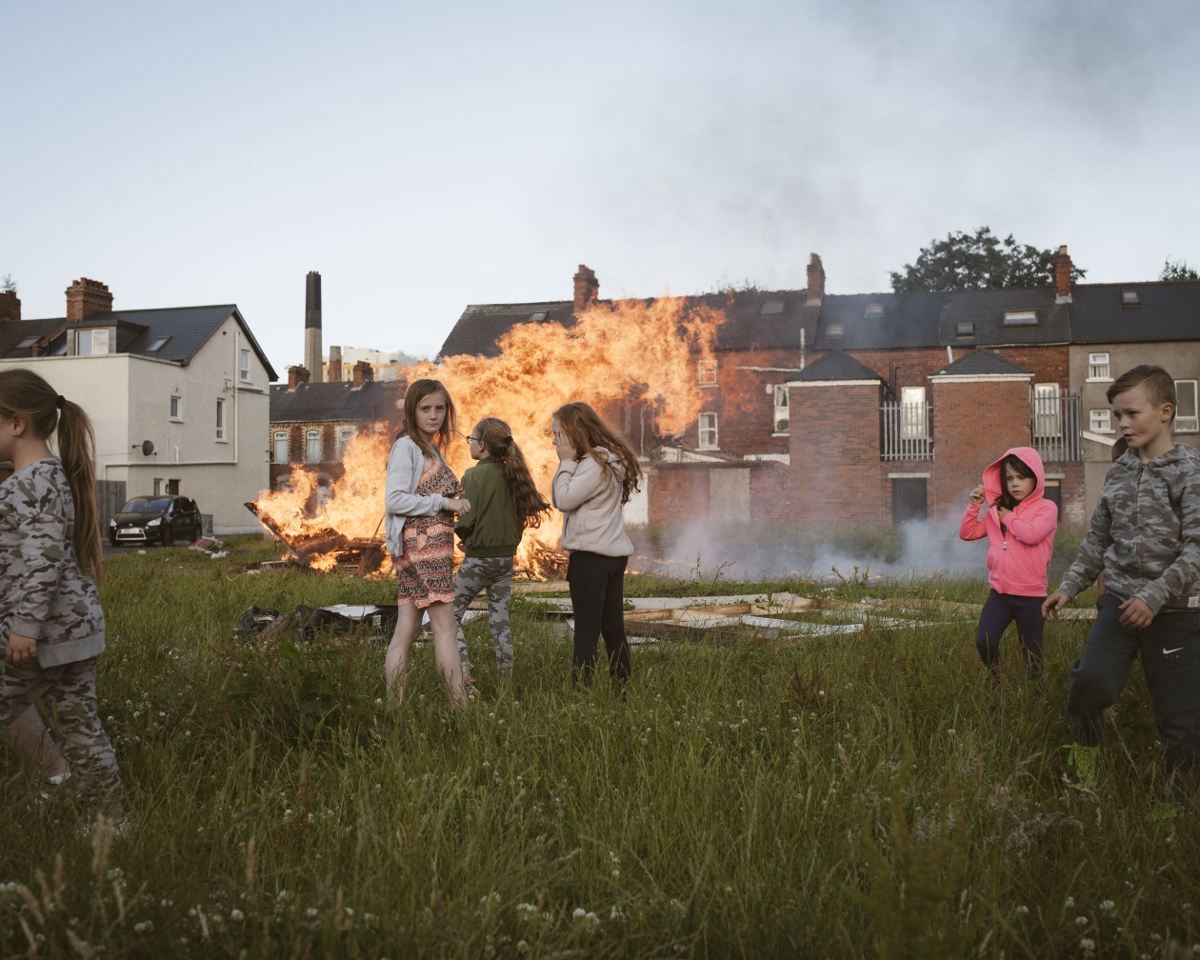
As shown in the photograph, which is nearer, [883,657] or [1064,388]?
[883,657]

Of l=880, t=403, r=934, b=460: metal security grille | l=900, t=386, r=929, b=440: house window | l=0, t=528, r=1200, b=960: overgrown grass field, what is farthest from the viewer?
l=900, t=386, r=929, b=440: house window

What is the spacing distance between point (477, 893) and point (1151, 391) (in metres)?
3.30

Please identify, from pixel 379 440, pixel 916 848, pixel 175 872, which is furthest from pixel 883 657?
pixel 379 440

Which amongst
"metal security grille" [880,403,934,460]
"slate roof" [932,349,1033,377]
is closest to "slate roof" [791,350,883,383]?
"metal security grille" [880,403,934,460]

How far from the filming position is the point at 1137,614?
3783 mm

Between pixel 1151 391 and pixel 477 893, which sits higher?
pixel 1151 391

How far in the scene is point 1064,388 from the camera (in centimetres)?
3956

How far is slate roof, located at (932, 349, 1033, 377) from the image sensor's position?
33.1 metres

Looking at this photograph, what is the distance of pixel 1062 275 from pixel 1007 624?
4026 centimetres

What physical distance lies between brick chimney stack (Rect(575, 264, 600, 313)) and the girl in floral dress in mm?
35748

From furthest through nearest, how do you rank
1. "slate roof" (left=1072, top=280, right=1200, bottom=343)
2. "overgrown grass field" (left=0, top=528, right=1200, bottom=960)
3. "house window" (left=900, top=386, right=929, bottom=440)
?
"slate roof" (left=1072, top=280, right=1200, bottom=343) → "house window" (left=900, top=386, right=929, bottom=440) → "overgrown grass field" (left=0, top=528, right=1200, bottom=960)

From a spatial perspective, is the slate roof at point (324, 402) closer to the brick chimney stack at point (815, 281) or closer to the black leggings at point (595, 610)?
the brick chimney stack at point (815, 281)

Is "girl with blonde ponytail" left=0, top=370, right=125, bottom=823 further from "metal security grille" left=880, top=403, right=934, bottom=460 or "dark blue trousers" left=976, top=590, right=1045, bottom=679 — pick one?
"metal security grille" left=880, top=403, right=934, bottom=460

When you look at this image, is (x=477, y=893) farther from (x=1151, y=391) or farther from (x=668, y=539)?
(x=668, y=539)
